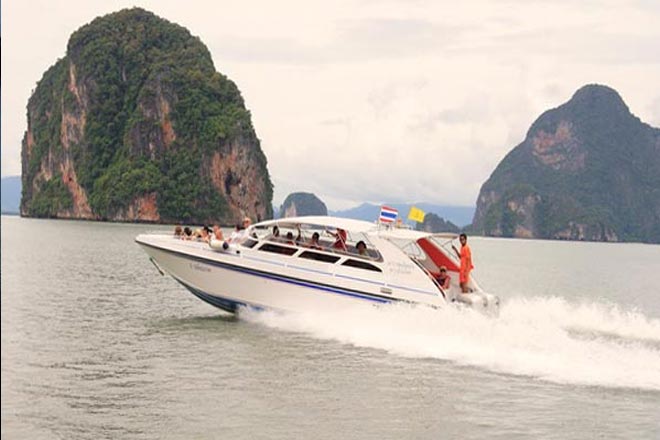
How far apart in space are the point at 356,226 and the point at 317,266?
1.47 metres

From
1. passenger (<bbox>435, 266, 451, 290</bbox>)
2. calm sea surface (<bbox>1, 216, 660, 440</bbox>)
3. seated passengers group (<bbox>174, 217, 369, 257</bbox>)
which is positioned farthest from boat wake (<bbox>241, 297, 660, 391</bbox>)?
seated passengers group (<bbox>174, 217, 369, 257</bbox>)

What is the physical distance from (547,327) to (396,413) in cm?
495

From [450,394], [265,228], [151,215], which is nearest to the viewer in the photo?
[450,394]

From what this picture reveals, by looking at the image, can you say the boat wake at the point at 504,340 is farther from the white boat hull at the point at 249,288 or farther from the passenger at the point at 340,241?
the passenger at the point at 340,241

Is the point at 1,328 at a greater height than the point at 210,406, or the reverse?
the point at 1,328

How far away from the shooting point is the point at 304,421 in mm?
10500

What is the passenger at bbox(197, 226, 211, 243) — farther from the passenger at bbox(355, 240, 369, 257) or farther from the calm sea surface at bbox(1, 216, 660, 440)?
the passenger at bbox(355, 240, 369, 257)

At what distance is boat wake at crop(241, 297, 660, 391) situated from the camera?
13.2m

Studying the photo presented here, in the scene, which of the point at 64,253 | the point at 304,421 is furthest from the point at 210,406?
the point at 64,253

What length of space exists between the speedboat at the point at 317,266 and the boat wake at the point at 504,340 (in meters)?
0.32

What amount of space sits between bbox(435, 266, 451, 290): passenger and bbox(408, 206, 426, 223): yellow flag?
1213mm

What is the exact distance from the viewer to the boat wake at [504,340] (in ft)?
43.3

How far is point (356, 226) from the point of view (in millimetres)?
17797

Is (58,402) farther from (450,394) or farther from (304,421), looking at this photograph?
(450,394)
